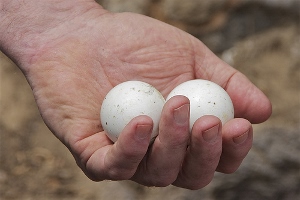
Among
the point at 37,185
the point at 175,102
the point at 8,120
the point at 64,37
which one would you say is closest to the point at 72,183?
the point at 37,185

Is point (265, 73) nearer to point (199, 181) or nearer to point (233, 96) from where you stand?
point (233, 96)

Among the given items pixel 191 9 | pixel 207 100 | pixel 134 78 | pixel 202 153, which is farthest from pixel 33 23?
pixel 191 9

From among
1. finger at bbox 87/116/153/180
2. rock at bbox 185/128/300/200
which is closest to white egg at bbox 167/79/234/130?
finger at bbox 87/116/153/180

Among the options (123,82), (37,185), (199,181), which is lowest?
(37,185)

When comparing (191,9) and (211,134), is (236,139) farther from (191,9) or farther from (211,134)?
(191,9)

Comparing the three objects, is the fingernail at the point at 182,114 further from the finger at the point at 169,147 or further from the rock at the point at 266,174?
the rock at the point at 266,174
